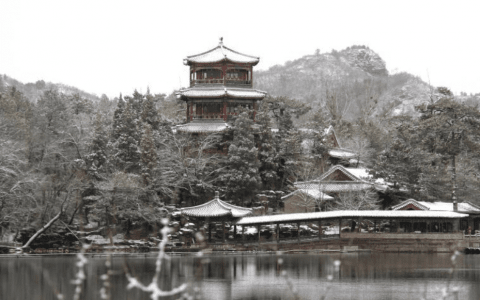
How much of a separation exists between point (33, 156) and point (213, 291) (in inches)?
967

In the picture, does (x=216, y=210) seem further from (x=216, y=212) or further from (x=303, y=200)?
(x=303, y=200)

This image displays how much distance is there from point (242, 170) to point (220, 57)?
1108 centimetres

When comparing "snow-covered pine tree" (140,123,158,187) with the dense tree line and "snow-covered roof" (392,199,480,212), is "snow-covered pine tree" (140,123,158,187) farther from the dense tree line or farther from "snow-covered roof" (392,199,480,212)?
"snow-covered roof" (392,199,480,212)

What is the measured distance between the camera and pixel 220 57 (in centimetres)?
4988

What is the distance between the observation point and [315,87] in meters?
141

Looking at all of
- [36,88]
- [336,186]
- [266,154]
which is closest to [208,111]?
[266,154]

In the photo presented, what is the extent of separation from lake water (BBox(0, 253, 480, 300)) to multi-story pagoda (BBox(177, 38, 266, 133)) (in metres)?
14.7

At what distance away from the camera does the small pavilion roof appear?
38.8 m

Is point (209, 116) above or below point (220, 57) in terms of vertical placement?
below

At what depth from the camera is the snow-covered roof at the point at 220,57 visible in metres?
49.7

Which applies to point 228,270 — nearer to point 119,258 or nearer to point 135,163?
point 119,258

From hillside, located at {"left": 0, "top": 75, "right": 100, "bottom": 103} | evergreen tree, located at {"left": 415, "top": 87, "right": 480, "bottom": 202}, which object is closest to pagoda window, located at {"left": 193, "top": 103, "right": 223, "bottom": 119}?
evergreen tree, located at {"left": 415, "top": 87, "right": 480, "bottom": 202}

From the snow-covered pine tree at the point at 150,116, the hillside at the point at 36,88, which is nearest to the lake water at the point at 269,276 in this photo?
the snow-covered pine tree at the point at 150,116

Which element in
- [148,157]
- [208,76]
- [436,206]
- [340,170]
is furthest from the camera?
[208,76]
